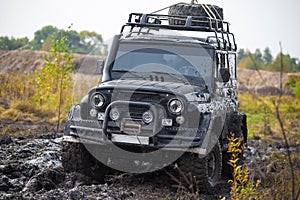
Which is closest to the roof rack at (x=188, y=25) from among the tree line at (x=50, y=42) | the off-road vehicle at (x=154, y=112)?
the off-road vehicle at (x=154, y=112)

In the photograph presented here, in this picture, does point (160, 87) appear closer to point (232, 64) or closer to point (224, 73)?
point (224, 73)

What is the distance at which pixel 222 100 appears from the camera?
355 inches

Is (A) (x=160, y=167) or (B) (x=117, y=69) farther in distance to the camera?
(B) (x=117, y=69)

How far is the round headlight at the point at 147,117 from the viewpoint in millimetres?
7410

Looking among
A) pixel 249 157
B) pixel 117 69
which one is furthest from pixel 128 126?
pixel 249 157

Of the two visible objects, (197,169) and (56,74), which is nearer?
(197,169)

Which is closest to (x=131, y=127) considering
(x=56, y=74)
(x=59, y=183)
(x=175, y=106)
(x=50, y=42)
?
(x=175, y=106)

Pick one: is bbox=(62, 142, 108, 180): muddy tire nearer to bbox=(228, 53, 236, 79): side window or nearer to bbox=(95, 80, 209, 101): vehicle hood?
bbox=(95, 80, 209, 101): vehicle hood

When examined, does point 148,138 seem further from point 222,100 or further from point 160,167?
point 222,100

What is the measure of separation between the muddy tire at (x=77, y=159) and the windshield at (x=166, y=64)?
4.71 ft

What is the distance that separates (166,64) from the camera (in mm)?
8664

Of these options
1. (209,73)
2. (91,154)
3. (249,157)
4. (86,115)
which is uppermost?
(209,73)

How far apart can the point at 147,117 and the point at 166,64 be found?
59.3 inches

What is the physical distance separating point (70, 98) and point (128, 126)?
10.8 metres
